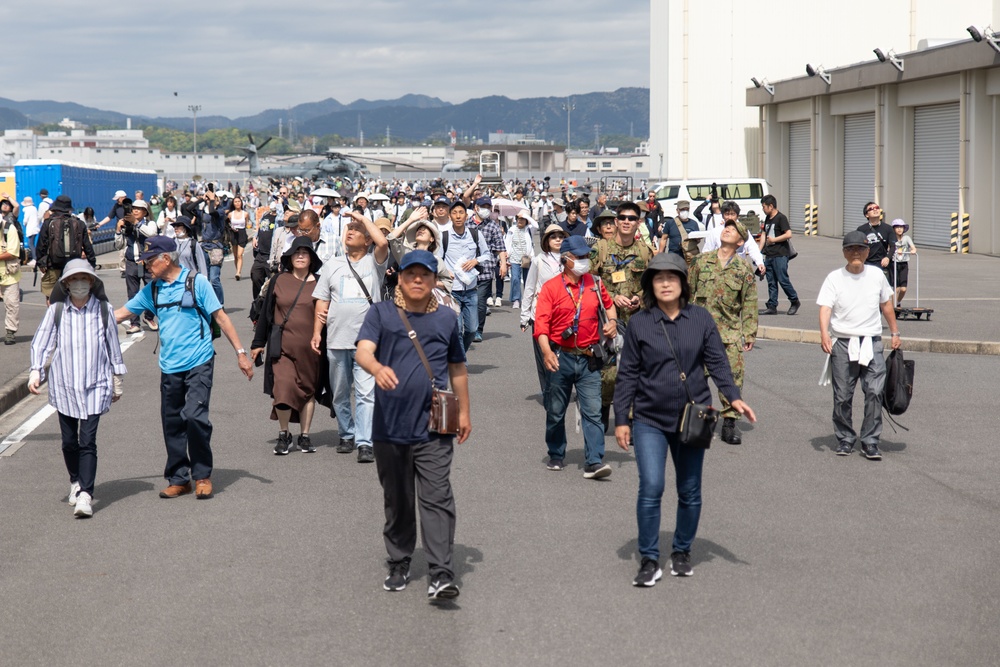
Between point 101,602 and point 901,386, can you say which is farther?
point 901,386

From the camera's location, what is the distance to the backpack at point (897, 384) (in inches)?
369

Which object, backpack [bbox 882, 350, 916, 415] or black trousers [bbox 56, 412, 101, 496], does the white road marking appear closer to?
black trousers [bbox 56, 412, 101, 496]

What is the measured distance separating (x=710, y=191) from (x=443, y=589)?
3371 centimetres

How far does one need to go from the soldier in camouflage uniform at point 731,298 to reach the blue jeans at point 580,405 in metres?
1.53

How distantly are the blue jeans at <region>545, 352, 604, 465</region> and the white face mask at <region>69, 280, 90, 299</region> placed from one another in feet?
10.3

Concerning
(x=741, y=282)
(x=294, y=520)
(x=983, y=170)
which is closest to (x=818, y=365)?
(x=741, y=282)

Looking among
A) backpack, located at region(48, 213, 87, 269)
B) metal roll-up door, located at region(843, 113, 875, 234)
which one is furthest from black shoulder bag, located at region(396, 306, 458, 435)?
metal roll-up door, located at region(843, 113, 875, 234)

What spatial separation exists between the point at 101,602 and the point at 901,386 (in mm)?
5980

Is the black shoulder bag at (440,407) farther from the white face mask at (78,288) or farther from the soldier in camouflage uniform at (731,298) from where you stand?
the soldier in camouflage uniform at (731,298)

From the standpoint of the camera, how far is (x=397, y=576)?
20.1ft

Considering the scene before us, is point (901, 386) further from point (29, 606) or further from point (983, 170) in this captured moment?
point (983, 170)

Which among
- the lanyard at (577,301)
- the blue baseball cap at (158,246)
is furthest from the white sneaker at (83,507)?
the lanyard at (577,301)

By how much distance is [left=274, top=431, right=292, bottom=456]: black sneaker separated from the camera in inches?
374

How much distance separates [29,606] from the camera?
5949mm
